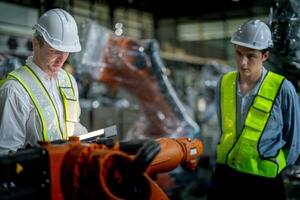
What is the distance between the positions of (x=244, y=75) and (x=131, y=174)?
1.33m

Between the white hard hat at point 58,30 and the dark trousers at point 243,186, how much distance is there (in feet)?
4.01

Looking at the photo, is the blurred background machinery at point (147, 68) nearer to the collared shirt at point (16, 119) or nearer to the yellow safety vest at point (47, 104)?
the yellow safety vest at point (47, 104)

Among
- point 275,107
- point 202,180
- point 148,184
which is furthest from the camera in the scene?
point 202,180

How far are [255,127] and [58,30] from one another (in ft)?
4.16

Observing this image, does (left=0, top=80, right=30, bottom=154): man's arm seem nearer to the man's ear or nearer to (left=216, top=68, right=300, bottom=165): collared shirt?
(left=216, top=68, right=300, bottom=165): collared shirt

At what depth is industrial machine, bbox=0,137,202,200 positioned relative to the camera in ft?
4.99

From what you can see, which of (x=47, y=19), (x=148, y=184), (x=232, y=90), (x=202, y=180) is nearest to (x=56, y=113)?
(x=47, y=19)

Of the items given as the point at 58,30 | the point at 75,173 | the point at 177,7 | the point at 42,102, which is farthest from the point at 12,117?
the point at 177,7

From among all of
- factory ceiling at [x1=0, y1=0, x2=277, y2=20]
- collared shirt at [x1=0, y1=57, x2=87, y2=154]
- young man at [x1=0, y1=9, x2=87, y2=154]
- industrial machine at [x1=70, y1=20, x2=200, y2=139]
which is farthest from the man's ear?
factory ceiling at [x1=0, y1=0, x2=277, y2=20]

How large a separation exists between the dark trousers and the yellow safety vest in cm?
100

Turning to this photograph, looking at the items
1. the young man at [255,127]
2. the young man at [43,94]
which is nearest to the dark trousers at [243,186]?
the young man at [255,127]

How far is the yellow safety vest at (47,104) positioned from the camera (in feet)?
7.22

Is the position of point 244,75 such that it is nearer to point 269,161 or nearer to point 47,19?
point 269,161

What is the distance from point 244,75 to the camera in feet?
8.78
